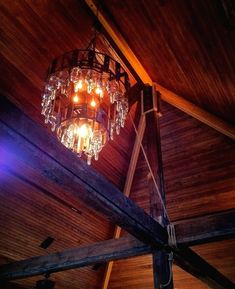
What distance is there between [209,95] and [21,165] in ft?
11.1

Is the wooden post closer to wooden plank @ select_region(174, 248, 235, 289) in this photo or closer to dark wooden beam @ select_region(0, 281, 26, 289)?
wooden plank @ select_region(174, 248, 235, 289)

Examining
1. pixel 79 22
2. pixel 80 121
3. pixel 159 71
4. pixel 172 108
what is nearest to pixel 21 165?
pixel 80 121

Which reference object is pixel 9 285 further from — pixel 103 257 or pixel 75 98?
pixel 75 98

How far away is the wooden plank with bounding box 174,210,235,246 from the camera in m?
3.35

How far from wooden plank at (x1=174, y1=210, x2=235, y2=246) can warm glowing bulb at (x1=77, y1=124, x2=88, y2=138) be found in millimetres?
1648

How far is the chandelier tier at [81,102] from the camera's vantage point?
3924 mm

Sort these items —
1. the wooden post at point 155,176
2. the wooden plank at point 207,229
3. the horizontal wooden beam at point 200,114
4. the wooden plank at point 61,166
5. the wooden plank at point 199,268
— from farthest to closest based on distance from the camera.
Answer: the horizontal wooden beam at point 200,114, the wooden plank at point 199,268, the wooden post at point 155,176, the wooden plank at point 207,229, the wooden plank at point 61,166

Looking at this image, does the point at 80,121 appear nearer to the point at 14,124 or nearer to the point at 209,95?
the point at 14,124

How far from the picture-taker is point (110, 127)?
13.8 ft

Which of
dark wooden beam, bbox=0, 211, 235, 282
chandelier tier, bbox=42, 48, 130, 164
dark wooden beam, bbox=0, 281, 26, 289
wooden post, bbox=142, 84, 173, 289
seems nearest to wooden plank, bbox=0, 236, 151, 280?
dark wooden beam, bbox=0, 211, 235, 282

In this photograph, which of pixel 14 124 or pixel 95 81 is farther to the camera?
pixel 95 81

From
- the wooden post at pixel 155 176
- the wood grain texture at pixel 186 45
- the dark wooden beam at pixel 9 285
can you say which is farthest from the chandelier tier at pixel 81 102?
the dark wooden beam at pixel 9 285

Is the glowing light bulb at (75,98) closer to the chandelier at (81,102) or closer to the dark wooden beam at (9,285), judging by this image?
the chandelier at (81,102)

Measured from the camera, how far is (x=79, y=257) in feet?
13.7
